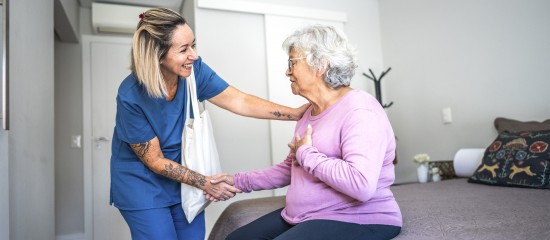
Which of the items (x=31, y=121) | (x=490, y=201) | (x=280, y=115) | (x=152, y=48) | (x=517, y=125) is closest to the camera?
(x=152, y=48)

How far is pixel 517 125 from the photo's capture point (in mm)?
2279

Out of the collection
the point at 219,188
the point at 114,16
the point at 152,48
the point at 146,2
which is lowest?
the point at 219,188

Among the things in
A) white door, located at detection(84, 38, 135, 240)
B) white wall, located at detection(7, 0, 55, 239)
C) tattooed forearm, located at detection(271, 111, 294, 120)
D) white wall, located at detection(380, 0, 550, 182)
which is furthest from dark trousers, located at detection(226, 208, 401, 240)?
white door, located at detection(84, 38, 135, 240)

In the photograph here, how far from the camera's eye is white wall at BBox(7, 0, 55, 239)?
1688 millimetres

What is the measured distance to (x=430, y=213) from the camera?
1.42m

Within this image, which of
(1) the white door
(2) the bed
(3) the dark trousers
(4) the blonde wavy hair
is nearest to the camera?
(3) the dark trousers

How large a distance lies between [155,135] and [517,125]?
211cm

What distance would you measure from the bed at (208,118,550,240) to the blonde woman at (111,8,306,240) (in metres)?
0.29

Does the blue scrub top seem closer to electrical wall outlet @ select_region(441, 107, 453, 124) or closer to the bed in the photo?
the bed

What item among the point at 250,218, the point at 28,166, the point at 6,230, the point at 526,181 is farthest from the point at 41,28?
the point at 526,181

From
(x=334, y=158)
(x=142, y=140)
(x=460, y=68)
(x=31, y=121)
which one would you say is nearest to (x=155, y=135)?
(x=142, y=140)

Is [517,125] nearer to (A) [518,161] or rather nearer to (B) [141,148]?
(A) [518,161]

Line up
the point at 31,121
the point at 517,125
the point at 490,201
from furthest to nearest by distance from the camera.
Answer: the point at 517,125 → the point at 31,121 → the point at 490,201

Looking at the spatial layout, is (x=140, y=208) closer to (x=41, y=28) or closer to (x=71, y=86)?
(x=41, y=28)
